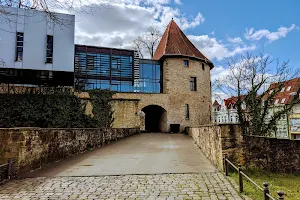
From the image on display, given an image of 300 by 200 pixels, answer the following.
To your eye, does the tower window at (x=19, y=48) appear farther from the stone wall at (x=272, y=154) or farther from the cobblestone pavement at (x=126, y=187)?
the stone wall at (x=272, y=154)

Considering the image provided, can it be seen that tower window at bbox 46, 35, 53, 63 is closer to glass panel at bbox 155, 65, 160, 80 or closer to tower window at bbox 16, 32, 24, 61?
tower window at bbox 16, 32, 24, 61

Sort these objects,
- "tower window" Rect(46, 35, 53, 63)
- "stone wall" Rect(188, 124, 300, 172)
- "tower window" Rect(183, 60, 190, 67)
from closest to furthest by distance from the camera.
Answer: "stone wall" Rect(188, 124, 300, 172) < "tower window" Rect(46, 35, 53, 63) < "tower window" Rect(183, 60, 190, 67)

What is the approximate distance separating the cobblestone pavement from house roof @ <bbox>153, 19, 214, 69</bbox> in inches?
933

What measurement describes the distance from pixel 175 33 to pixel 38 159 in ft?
96.4

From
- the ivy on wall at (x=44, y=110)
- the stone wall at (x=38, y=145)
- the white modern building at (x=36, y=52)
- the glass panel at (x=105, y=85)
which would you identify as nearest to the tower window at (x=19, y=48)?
the white modern building at (x=36, y=52)

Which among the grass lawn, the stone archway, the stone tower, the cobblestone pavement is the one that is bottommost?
the grass lawn

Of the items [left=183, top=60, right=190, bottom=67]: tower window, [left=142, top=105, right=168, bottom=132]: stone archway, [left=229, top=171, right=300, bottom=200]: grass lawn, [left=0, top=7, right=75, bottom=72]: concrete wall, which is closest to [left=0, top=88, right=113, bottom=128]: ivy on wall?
[left=0, top=7, right=75, bottom=72]: concrete wall

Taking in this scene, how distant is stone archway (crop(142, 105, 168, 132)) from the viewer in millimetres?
29041

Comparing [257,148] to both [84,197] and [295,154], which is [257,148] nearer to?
[295,154]

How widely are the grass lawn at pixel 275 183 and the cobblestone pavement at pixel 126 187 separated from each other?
40 centimetres

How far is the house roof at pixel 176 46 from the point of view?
29859mm

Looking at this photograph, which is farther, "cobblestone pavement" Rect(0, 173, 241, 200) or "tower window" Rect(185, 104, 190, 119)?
"tower window" Rect(185, 104, 190, 119)

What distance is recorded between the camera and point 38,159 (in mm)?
7918

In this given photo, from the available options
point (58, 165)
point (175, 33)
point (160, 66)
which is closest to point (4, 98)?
point (58, 165)
